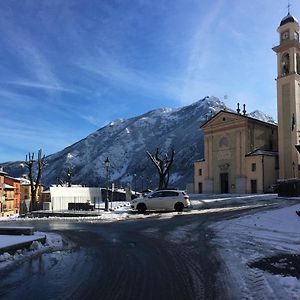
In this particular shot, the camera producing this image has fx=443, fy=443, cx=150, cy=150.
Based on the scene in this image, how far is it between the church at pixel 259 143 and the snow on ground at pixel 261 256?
42.8 meters

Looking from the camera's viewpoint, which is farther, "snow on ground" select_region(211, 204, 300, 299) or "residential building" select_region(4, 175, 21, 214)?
"residential building" select_region(4, 175, 21, 214)

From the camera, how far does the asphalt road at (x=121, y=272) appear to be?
7.15 metres

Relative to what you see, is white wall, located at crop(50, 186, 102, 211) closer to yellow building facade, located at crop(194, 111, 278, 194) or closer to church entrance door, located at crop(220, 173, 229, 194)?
yellow building facade, located at crop(194, 111, 278, 194)

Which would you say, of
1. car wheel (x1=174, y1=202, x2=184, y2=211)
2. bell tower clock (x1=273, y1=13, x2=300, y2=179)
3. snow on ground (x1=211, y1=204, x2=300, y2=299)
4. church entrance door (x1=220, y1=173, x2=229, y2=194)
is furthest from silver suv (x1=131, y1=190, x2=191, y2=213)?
church entrance door (x1=220, y1=173, x2=229, y2=194)

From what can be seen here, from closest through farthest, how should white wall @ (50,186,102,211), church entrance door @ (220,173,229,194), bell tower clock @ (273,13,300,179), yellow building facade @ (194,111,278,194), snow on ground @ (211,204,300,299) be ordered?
snow on ground @ (211,204,300,299) → white wall @ (50,186,102,211) → bell tower clock @ (273,13,300,179) → yellow building facade @ (194,111,278,194) → church entrance door @ (220,173,229,194)

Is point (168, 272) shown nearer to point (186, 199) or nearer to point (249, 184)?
point (186, 199)

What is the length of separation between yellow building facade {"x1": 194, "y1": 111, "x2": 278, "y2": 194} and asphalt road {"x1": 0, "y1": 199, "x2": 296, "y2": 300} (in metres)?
50.4

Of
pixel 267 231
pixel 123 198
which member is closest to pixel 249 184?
pixel 123 198

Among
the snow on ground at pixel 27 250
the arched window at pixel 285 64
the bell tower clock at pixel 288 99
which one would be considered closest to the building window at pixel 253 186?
the bell tower clock at pixel 288 99

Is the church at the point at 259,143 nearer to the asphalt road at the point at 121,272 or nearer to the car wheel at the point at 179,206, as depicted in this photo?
the car wheel at the point at 179,206

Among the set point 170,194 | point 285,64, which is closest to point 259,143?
point 285,64

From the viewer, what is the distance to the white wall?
148 ft

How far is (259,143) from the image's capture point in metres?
67.6

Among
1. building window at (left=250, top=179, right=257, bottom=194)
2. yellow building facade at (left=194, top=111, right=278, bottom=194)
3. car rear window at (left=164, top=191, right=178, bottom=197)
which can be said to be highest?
yellow building facade at (left=194, top=111, right=278, bottom=194)
